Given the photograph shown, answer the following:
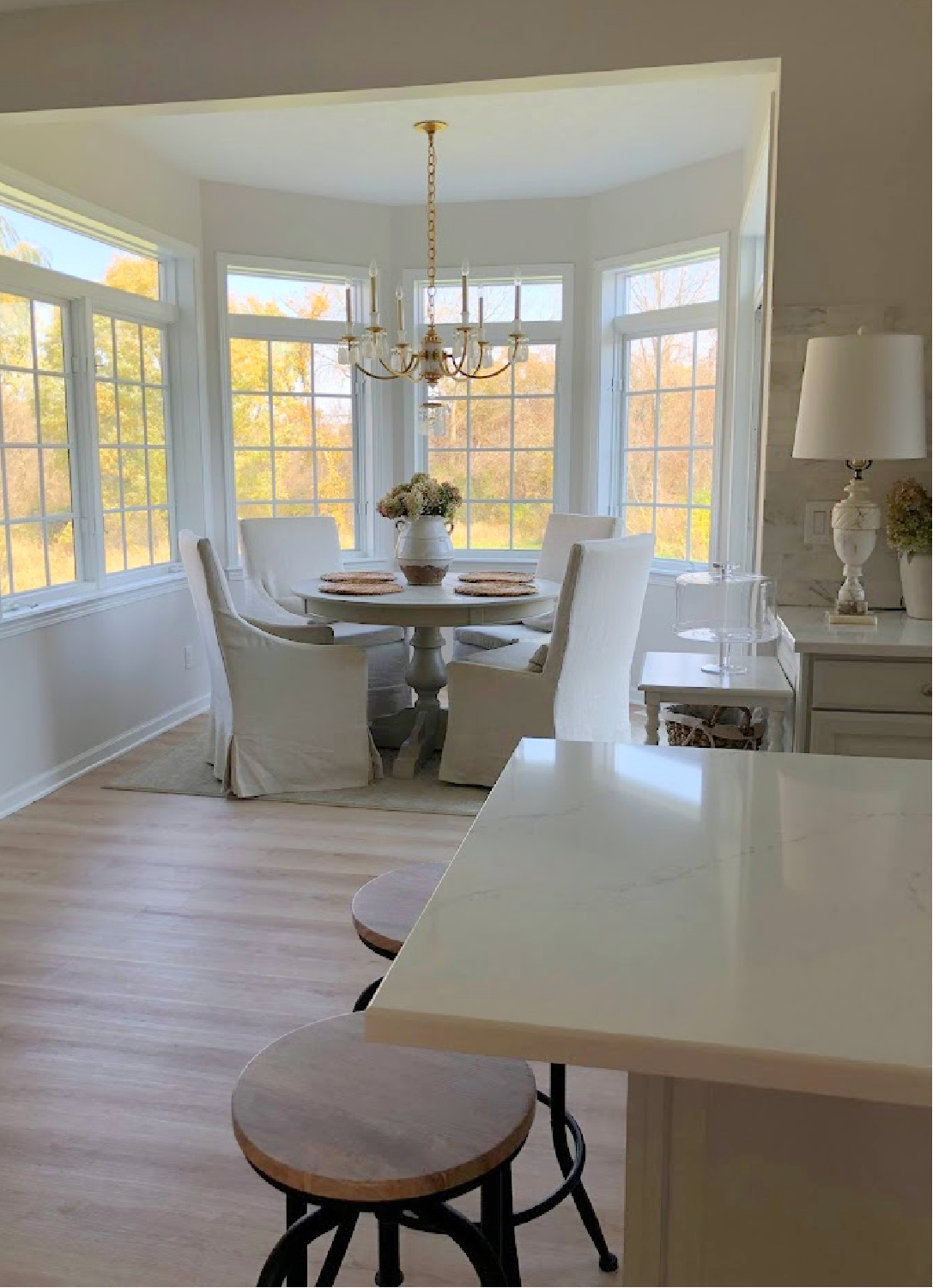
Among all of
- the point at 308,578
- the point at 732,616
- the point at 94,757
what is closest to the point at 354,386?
the point at 308,578

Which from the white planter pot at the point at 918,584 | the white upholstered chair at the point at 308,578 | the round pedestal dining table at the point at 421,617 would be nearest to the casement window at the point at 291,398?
the white upholstered chair at the point at 308,578

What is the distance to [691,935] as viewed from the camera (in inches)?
39.1

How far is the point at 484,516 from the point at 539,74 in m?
3.35

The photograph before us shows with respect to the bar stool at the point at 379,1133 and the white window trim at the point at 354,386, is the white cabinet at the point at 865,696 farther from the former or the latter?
the white window trim at the point at 354,386

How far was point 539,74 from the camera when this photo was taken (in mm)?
3293

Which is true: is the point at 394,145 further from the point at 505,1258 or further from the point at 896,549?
the point at 505,1258

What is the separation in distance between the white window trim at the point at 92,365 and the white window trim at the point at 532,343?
1255 mm

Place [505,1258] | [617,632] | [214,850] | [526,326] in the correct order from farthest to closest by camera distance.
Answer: [526,326], [617,632], [214,850], [505,1258]

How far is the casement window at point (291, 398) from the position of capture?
602 centimetres

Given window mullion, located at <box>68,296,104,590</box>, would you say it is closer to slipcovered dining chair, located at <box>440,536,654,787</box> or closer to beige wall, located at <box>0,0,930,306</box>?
beige wall, located at <box>0,0,930,306</box>

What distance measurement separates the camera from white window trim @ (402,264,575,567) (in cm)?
612

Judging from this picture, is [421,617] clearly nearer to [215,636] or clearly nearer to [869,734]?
[215,636]

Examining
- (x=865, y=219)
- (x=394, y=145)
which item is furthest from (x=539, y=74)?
(x=394, y=145)

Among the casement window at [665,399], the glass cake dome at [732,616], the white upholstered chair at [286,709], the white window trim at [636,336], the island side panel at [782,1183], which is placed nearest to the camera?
the island side panel at [782,1183]
